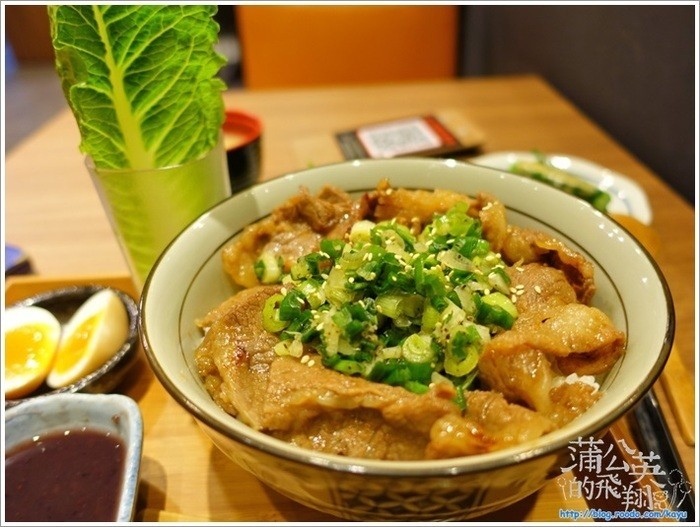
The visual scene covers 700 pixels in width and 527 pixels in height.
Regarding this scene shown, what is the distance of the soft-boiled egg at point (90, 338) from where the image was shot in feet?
5.07

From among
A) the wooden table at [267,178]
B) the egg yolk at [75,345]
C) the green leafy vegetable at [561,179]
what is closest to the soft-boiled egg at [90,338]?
the egg yolk at [75,345]

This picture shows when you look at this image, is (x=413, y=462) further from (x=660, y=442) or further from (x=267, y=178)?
(x=267, y=178)

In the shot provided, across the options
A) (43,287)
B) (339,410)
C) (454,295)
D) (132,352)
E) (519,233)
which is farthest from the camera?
(43,287)

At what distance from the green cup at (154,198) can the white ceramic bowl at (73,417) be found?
362mm

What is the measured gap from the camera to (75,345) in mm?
1611

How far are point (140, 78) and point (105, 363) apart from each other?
0.78 m

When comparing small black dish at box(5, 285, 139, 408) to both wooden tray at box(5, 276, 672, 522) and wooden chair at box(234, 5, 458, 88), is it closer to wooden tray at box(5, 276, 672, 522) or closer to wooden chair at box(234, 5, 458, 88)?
wooden tray at box(5, 276, 672, 522)

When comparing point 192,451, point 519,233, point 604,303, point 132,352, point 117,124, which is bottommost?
point 192,451

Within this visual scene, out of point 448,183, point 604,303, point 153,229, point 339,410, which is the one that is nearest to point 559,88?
point 448,183

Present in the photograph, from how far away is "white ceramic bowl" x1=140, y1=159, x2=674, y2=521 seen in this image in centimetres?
88

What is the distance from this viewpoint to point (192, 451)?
1401mm

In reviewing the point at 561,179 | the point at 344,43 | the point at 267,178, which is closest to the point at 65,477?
the point at 267,178

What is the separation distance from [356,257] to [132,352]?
0.73 meters

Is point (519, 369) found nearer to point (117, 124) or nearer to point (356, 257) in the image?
point (356, 257)
